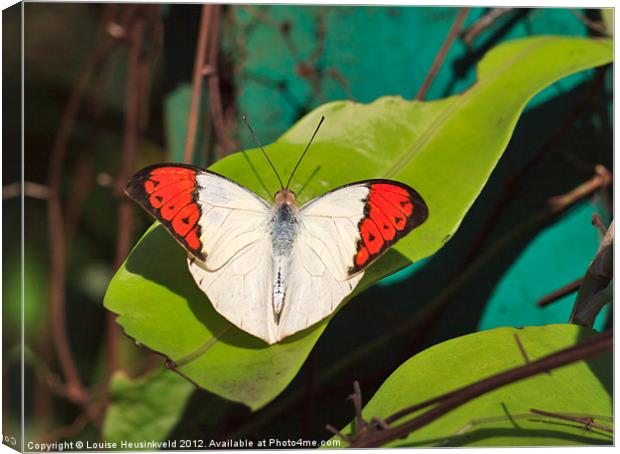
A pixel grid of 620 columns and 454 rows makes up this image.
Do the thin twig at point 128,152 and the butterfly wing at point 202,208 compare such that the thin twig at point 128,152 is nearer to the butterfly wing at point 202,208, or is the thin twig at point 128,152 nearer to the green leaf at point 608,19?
the butterfly wing at point 202,208

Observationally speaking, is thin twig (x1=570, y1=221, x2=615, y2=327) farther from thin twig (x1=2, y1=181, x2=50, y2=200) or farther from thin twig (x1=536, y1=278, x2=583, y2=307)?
thin twig (x1=2, y1=181, x2=50, y2=200)

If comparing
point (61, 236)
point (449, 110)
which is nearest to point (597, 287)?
point (449, 110)


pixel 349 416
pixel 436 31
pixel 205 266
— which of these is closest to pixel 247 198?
pixel 205 266

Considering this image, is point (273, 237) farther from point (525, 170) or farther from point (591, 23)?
point (591, 23)

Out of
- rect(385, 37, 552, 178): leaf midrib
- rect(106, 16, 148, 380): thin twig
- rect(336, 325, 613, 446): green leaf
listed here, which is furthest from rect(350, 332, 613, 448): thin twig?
rect(106, 16, 148, 380): thin twig

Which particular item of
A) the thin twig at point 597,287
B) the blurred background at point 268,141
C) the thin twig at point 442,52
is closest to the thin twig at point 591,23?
the blurred background at point 268,141
